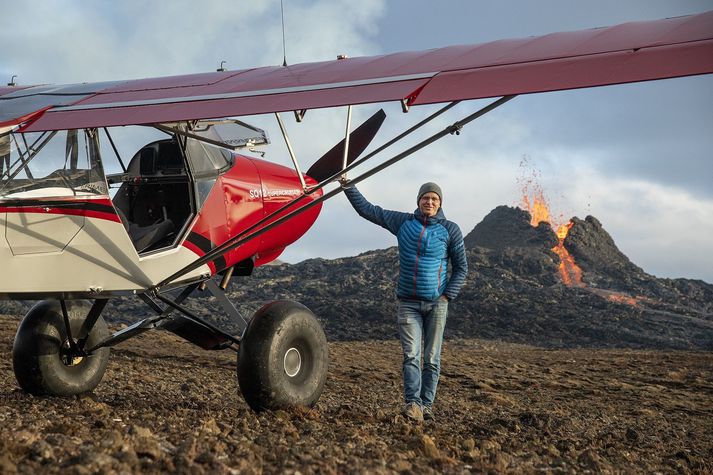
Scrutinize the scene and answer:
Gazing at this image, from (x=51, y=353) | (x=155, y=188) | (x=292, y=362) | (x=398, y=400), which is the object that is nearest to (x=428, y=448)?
(x=292, y=362)

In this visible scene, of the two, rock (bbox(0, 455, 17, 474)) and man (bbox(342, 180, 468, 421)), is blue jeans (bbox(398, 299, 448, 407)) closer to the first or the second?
man (bbox(342, 180, 468, 421))

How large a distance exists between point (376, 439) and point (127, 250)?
2.53 metres

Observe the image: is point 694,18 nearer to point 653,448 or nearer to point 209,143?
point 653,448

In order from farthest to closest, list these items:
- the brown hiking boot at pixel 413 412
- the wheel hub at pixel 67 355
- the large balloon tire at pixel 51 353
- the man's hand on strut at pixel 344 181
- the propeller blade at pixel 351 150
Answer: the propeller blade at pixel 351 150
the wheel hub at pixel 67 355
the large balloon tire at pixel 51 353
the brown hiking boot at pixel 413 412
the man's hand on strut at pixel 344 181

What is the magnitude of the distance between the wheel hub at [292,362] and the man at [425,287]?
2.96 feet

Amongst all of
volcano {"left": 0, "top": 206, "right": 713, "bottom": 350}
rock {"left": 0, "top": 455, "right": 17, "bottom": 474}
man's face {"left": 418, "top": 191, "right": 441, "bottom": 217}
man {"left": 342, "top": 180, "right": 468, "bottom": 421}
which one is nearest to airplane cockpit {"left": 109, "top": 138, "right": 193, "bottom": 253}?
man {"left": 342, "top": 180, "right": 468, "bottom": 421}

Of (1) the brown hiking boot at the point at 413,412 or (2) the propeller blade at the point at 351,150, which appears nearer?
(1) the brown hiking boot at the point at 413,412

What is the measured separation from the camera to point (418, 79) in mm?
5828

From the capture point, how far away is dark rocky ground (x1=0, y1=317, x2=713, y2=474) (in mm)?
4305

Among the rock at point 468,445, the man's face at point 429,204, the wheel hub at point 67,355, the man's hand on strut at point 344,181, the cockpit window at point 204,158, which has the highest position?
the cockpit window at point 204,158

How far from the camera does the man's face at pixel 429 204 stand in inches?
273

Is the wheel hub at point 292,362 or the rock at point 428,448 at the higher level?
the wheel hub at point 292,362

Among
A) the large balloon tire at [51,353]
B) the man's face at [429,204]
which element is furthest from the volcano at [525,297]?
the man's face at [429,204]

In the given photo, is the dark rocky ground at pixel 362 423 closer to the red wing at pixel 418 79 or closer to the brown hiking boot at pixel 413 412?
the brown hiking boot at pixel 413 412
